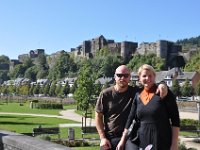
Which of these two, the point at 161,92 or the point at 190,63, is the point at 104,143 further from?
the point at 190,63

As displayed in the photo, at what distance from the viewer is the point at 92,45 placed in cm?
18025

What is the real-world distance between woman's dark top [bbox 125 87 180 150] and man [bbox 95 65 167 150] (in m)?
0.68

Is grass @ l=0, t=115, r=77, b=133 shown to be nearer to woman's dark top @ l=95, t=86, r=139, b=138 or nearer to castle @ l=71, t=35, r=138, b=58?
woman's dark top @ l=95, t=86, r=139, b=138

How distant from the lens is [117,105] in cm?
640

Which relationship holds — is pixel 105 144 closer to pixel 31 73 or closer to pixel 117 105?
pixel 117 105

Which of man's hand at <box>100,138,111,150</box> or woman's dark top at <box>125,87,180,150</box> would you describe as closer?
woman's dark top at <box>125,87,180,150</box>

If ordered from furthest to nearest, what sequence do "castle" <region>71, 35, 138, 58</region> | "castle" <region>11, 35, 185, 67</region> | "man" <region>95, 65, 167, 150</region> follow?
"castle" <region>71, 35, 138, 58</region>, "castle" <region>11, 35, 185, 67</region>, "man" <region>95, 65, 167, 150</region>

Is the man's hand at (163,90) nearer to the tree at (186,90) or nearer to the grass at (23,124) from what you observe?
the grass at (23,124)

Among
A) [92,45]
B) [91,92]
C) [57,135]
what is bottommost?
[57,135]

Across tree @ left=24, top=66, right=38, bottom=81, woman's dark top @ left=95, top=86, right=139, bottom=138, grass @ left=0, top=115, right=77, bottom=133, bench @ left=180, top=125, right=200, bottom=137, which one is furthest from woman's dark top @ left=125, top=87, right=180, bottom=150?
tree @ left=24, top=66, right=38, bottom=81

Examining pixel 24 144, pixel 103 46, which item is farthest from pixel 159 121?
pixel 103 46

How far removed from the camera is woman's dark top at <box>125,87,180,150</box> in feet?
18.5

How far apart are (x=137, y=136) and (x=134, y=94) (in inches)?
30.5

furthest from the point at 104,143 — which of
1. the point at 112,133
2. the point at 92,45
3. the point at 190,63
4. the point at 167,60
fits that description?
the point at 92,45
